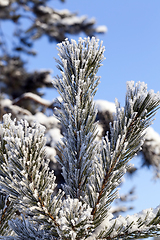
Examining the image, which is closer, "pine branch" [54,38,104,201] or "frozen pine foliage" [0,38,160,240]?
"frozen pine foliage" [0,38,160,240]

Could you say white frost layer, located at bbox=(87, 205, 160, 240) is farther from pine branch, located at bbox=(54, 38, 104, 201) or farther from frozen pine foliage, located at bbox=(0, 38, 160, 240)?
pine branch, located at bbox=(54, 38, 104, 201)

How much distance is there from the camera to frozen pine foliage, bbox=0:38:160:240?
80cm

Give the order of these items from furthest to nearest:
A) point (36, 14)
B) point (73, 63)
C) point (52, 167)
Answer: point (36, 14)
point (52, 167)
point (73, 63)

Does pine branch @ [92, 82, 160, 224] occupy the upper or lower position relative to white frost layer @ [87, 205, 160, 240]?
upper

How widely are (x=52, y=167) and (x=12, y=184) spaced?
2.40 meters

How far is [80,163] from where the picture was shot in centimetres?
91

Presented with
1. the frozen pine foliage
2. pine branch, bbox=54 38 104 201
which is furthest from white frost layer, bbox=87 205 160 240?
pine branch, bbox=54 38 104 201

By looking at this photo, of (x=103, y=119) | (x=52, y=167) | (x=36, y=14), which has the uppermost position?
(x=36, y=14)

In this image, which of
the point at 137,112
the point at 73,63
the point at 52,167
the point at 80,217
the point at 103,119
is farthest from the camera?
the point at 103,119

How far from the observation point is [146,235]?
837 mm

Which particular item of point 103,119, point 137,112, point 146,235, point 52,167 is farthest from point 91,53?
point 103,119

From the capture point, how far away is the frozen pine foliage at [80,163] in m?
0.80

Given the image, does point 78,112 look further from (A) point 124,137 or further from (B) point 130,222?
(B) point 130,222

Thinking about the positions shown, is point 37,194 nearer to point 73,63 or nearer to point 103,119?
point 73,63
